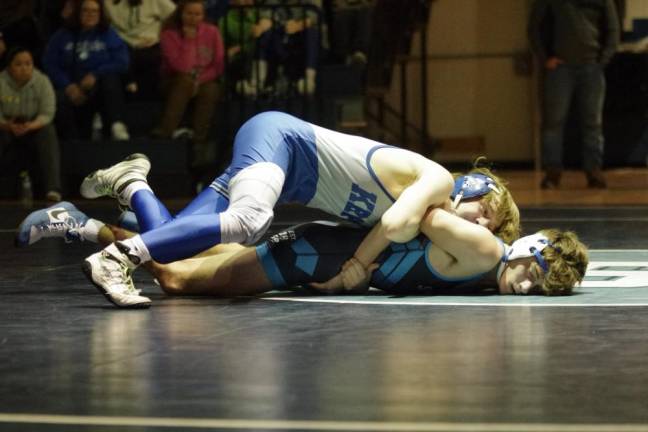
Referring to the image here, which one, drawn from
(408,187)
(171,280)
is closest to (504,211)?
(408,187)

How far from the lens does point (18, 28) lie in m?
10.2

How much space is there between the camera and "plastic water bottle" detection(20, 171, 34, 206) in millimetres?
9922

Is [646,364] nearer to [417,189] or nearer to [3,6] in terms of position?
[417,189]

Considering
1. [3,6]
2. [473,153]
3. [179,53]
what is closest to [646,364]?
[179,53]

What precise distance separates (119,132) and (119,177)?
5052 mm

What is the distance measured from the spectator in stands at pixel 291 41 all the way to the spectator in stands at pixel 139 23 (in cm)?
67

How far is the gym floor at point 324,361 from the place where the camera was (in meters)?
2.86

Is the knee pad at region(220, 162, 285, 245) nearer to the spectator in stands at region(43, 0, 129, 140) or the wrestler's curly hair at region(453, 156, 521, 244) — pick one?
the wrestler's curly hair at region(453, 156, 521, 244)

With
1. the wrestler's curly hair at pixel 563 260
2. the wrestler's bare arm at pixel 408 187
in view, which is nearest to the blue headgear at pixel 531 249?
the wrestler's curly hair at pixel 563 260

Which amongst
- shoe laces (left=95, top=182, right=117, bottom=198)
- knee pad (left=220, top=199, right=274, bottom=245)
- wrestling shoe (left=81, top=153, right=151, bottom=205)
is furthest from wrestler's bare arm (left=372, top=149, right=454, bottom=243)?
shoe laces (left=95, top=182, right=117, bottom=198)

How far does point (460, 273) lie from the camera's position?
4.64 metres

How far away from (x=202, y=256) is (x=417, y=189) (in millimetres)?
856

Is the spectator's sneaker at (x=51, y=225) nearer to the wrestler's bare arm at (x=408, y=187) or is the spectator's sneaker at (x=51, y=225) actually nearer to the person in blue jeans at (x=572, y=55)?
the wrestler's bare arm at (x=408, y=187)

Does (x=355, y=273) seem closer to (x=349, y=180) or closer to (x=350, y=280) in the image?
(x=350, y=280)
